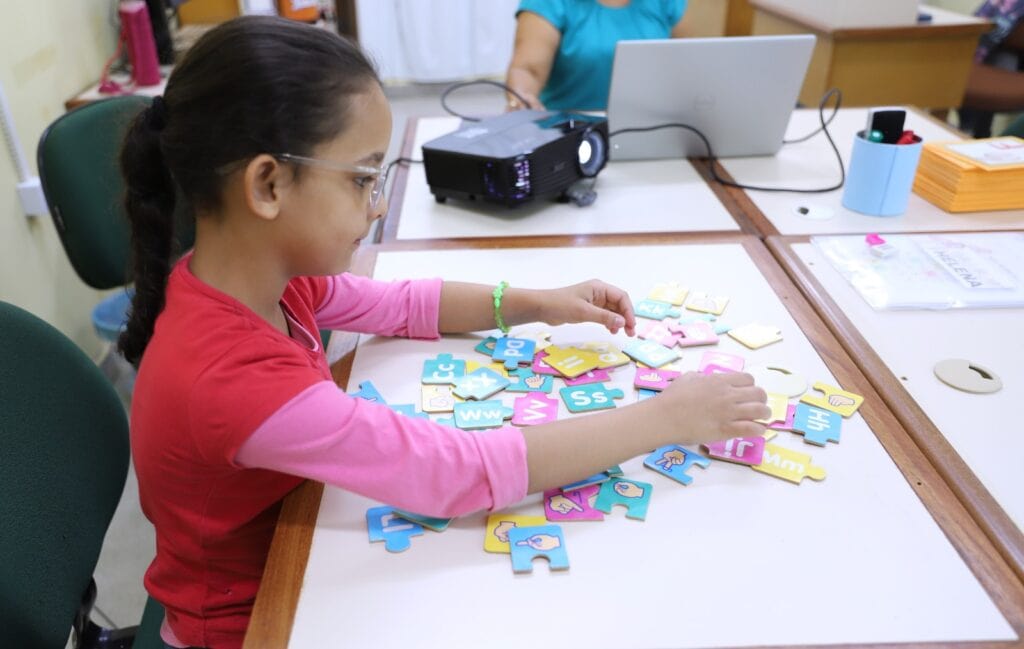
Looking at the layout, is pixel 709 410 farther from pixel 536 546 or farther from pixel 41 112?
pixel 41 112

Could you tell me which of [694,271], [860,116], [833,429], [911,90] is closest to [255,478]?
[833,429]

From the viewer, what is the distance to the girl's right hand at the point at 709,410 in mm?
848

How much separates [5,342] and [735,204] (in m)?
1.25

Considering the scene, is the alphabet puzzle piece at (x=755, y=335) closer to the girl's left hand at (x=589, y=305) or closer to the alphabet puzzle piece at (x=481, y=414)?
the girl's left hand at (x=589, y=305)

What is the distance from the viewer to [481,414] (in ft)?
3.01

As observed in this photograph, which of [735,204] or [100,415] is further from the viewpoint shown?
[735,204]

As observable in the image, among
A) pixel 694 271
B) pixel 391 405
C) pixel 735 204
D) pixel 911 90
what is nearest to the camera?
pixel 391 405

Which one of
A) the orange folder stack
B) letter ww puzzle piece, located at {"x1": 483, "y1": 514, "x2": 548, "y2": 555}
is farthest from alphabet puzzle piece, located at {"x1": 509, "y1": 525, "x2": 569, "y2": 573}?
the orange folder stack

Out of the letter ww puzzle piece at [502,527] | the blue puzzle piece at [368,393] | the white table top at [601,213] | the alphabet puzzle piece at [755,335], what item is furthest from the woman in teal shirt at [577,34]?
the letter ww puzzle piece at [502,527]

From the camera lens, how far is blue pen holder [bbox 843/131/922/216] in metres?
1.41

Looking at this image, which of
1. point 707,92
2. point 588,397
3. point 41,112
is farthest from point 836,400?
point 41,112

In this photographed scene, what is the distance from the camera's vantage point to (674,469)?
0.84 metres

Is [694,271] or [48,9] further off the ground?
[48,9]

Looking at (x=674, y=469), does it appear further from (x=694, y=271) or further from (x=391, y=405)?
(x=694, y=271)
